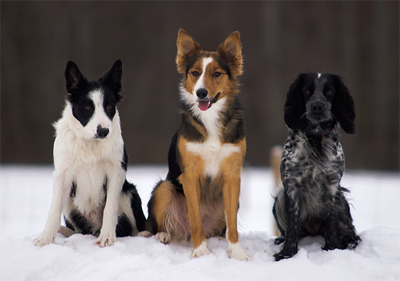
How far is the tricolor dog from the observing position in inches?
91.3

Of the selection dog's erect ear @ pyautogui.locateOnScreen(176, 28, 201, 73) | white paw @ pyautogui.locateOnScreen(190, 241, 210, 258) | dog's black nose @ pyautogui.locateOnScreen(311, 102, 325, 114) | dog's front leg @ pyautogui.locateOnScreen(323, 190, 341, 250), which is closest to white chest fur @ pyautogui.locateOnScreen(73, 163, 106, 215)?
white paw @ pyautogui.locateOnScreen(190, 241, 210, 258)

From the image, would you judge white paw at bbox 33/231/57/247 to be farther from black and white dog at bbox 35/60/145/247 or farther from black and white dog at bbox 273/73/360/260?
Result: black and white dog at bbox 273/73/360/260

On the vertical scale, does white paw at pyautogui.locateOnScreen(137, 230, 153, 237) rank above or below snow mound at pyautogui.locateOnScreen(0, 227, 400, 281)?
below

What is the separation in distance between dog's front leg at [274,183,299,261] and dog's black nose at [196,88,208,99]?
0.85 metres

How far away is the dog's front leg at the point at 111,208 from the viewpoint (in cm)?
225

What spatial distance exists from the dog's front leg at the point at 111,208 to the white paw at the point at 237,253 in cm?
79

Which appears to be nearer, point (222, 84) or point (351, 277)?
point (351, 277)

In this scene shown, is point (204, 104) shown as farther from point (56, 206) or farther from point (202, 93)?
point (56, 206)

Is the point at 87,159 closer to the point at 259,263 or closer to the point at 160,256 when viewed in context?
the point at 160,256

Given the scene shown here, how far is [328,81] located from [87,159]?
175cm

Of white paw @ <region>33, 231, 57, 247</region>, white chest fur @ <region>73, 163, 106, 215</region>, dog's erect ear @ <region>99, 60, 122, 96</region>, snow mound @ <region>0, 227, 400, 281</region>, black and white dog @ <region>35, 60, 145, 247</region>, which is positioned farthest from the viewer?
dog's erect ear @ <region>99, 60, 122, 96</region>

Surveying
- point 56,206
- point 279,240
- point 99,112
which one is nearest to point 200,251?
point 279,240

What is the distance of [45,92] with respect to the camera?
6.16 m

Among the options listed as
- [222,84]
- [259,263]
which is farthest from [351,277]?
[222,84]
